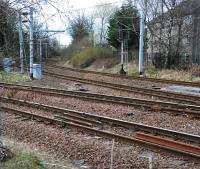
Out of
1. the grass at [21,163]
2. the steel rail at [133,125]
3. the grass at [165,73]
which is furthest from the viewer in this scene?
the grass at [165,73]

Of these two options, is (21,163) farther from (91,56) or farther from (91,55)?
(91,55)

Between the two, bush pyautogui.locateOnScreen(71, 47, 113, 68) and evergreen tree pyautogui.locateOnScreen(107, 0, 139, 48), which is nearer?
evergreen tree pyautogui.locateOnScreen(107, 0, 139, 48)

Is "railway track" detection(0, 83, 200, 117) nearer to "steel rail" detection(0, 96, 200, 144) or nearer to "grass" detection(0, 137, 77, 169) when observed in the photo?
"steel rail" detection(0, 96, 200, 144)

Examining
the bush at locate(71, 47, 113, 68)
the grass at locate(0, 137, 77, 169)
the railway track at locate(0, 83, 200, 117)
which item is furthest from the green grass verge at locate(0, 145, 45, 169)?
the bush at locate(71, 47, 113, 68)

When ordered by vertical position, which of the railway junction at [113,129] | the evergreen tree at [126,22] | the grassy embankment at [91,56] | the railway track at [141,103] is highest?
the evergreen tree at [126,22]

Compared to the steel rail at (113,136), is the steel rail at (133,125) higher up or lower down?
higher up

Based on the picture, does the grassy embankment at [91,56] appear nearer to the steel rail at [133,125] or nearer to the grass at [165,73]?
the grass at [165,73]

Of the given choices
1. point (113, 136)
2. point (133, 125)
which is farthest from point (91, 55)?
point (113, 136)

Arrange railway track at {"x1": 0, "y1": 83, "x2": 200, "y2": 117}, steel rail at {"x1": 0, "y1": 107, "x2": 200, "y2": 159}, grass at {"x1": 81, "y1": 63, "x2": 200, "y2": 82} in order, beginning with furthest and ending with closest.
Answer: grass at {"x1": 81, "y1": 63, "x2": 200, "y2": 82} < railway track at {"x1": 0, "y1": 83, "x2": 200, "y2": 117} < steel rail at {"x1": 0, "y1": 107, "x2": 200, "y2": 159}

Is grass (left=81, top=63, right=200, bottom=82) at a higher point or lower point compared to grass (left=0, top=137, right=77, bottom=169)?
higher

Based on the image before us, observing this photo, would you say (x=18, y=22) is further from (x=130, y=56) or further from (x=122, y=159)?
(x=130, y=56)

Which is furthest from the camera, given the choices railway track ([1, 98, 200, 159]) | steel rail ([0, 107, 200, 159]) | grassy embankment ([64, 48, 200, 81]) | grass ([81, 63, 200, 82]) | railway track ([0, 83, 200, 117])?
grassy embankment ([64, 48, 200, 81])

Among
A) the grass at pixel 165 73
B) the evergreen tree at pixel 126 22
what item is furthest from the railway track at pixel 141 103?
the evergreen tree at pixel 126 22

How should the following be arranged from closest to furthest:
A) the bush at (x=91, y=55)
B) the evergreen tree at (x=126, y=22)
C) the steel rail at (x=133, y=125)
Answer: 1. the steel rail at (x=133, y=125)
2. the evergreen tree at (x=126, y=22)
3. the bush at (x=91, y=55)
